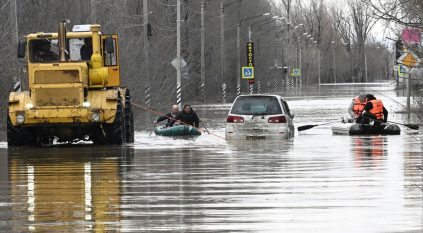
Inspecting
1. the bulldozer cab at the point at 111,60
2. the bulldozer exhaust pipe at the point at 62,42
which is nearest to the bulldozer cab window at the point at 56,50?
the bulldozer exhaust pipe at the point at 62,42

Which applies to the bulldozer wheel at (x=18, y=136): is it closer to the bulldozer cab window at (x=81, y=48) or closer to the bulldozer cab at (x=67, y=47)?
the bulldozer cab at (x=67, y=47)

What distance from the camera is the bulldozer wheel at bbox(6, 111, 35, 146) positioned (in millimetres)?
28562

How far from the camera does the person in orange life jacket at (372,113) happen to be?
33.3 metres

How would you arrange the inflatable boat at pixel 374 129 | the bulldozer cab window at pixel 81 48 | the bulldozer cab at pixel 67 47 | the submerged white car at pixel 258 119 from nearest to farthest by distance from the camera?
the bulldozer cab at pixel 67 47
the bulldozer cab window at pixel 81 48
the submerged white car at pixel 258 119
the inflatable boat at pixel 374 129

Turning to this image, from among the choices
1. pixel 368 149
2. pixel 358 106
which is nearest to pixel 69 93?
pixel 368 149

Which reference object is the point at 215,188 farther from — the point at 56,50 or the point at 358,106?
the point at 358,106

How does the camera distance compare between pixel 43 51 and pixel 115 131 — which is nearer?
pixel 115 131

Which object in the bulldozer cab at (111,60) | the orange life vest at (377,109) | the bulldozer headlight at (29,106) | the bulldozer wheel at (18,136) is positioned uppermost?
the bulldozer cab at (111,60)

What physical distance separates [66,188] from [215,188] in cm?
213

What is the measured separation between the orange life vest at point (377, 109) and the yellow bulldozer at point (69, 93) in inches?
306

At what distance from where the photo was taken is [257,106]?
1216 inches

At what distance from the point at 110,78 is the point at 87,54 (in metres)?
1.02

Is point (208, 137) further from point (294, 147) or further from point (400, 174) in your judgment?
point (400, 174)

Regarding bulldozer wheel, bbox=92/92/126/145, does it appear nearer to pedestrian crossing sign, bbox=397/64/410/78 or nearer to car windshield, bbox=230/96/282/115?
car windshield, bbox=230/96/282/115
